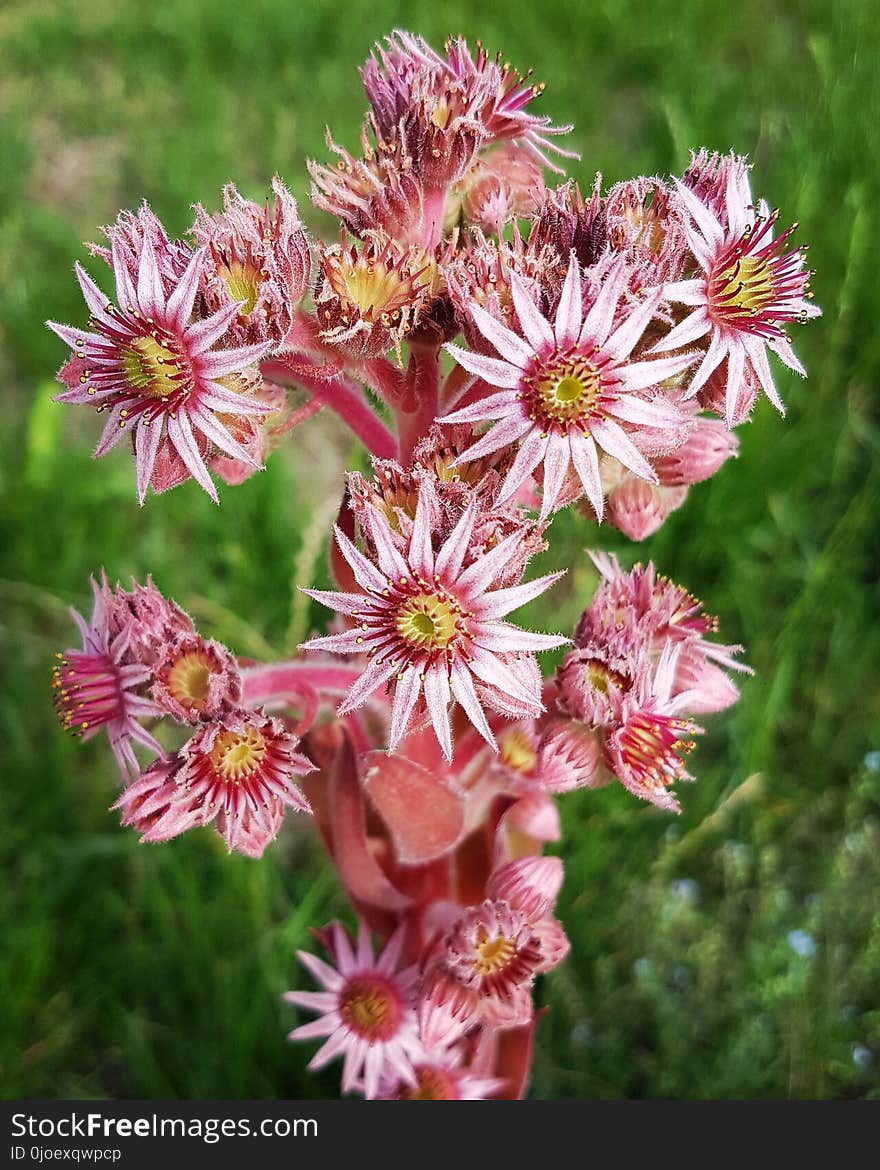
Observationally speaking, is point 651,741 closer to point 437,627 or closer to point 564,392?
point 437,627

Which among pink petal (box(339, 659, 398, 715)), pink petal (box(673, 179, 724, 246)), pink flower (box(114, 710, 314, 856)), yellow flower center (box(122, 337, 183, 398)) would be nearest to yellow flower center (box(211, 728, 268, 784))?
pink flower (box(114, 710, 314, 856))

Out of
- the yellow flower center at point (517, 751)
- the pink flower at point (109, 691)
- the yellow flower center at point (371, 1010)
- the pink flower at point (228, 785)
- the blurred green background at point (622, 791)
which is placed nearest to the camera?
the pink flower at point (228, 785)

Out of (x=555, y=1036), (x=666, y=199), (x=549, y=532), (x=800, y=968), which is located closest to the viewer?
(x=666, y=199)

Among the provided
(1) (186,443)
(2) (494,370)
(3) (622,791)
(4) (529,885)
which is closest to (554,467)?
(2) (494,370)

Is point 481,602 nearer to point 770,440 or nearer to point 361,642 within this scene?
point 361,642

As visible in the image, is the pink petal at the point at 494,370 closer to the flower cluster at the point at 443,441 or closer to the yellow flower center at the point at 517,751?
the flower cluster at the point at 443,441

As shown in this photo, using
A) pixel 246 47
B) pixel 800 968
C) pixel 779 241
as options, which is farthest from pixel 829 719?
pixel 246 47

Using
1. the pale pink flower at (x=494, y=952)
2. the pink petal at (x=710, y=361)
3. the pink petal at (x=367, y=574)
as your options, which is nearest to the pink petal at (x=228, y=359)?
the pink petal at (x=367, y=574)
